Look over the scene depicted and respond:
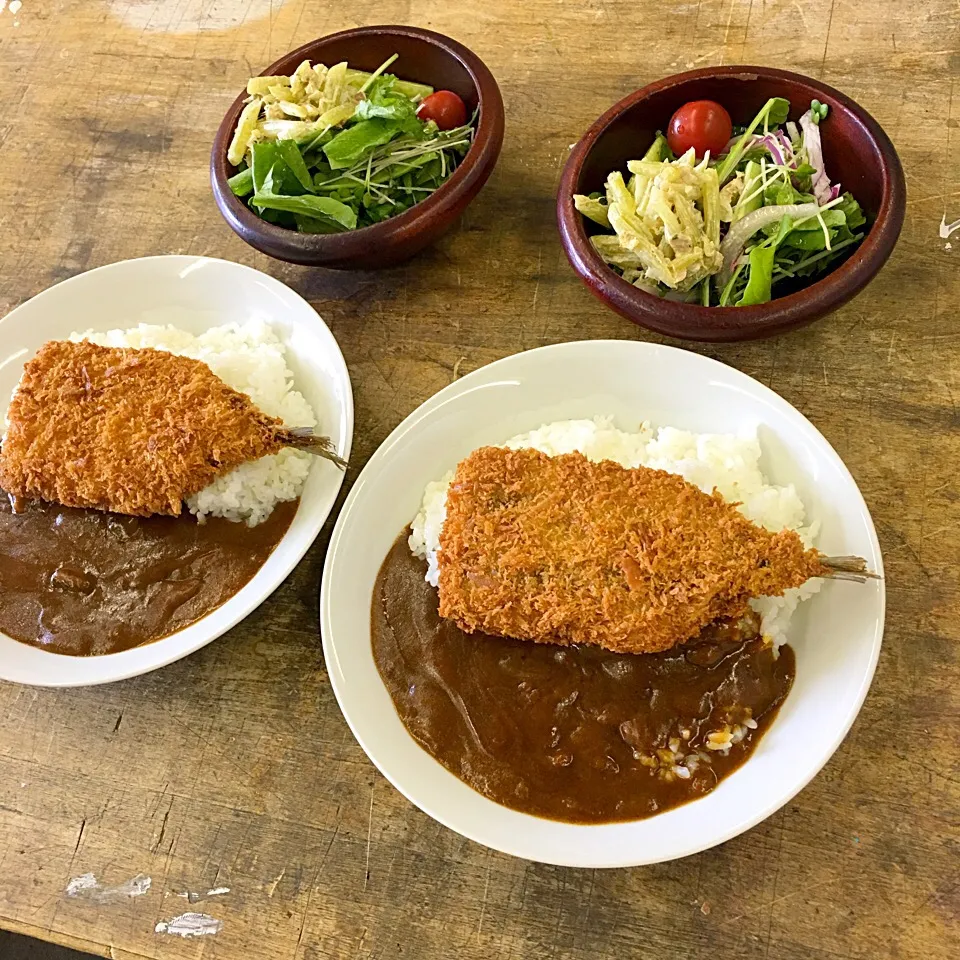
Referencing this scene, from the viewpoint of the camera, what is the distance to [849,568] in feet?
6.16

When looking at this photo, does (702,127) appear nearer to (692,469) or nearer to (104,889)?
(692,469)

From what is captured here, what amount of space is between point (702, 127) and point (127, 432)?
194 cm

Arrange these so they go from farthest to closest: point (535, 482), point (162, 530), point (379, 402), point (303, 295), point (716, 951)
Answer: point (303, 295) < point (379, 402) < point (162, 530) < point (535, 482) < point (716, 951)

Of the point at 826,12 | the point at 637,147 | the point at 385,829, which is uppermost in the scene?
the point at 826,12

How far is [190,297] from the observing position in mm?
2840

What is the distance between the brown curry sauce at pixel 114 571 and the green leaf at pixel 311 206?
3.01ft

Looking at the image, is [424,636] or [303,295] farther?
[303,295]

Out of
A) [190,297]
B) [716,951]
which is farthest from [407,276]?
[716,951]

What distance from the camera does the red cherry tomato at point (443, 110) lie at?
277 centimetres

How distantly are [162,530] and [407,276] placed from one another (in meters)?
1.18

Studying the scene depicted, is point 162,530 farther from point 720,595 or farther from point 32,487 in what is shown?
point 720,595

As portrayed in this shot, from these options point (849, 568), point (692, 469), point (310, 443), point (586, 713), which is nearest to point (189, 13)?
point (310, 443)

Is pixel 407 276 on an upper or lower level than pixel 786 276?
lower

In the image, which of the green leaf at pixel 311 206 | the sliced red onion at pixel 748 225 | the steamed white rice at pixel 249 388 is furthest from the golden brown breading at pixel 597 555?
the green leaf at pixel 311 206
